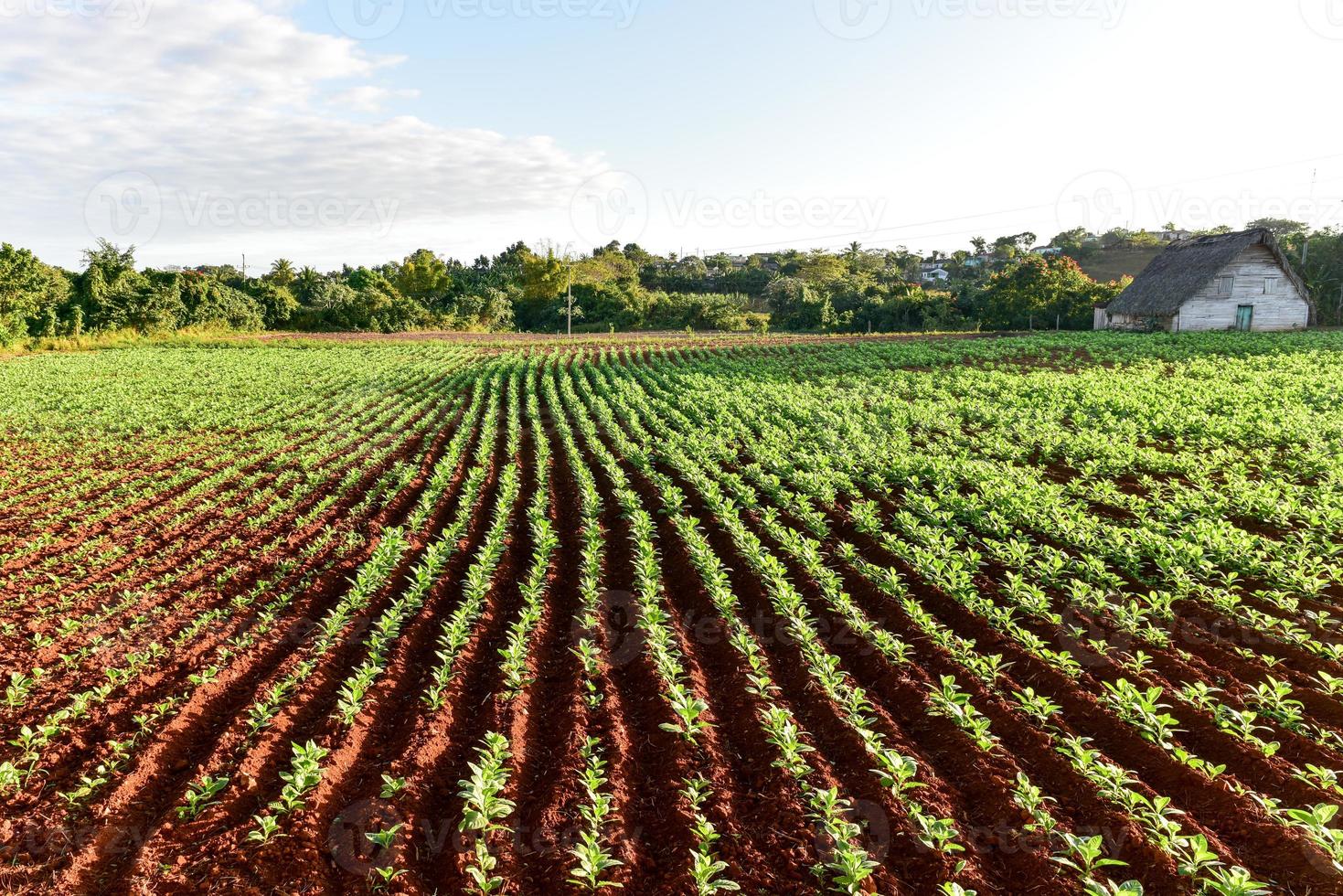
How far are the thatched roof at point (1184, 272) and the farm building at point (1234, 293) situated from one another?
4cm

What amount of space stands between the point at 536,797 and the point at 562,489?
6799 mm

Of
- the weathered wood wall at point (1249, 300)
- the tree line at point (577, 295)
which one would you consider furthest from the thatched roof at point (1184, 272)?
the tree line at point (577, 295)

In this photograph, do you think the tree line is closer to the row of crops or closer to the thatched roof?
the thatched roof

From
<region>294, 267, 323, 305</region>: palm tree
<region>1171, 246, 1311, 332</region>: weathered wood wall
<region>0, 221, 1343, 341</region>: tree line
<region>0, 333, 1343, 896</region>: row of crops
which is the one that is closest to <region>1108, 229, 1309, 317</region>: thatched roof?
<region>1171, 246, 1311, 332</region>: weathered wood wall

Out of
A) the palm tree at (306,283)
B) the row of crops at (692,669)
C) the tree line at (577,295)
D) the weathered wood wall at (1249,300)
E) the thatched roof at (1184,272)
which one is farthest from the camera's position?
the palm tree at (306,283)

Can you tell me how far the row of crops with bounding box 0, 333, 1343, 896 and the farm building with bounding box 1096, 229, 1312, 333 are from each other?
2512 centimetres

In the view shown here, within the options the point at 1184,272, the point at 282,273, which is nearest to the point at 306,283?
the point at 282,273

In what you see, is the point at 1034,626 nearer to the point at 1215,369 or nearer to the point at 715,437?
the point at 715,437

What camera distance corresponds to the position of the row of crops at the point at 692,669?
3.41 m

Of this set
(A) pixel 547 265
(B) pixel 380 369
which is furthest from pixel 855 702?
(A) pixel 547 265

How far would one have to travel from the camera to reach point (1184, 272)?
1347 inches

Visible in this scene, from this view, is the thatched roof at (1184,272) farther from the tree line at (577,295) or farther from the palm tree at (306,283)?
the palm tree at (306,283)

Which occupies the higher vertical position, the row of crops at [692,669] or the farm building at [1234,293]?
the farm building at [1234,293]

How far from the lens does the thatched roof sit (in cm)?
3228
